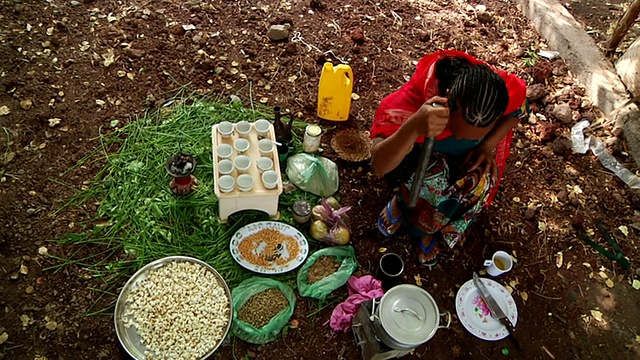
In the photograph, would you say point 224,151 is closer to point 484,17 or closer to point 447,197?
point 447,197

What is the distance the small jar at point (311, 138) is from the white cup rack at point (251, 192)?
26 cm

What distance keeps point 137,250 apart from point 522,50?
126 inches

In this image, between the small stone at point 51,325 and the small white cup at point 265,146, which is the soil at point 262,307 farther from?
the small stone at point 51,325

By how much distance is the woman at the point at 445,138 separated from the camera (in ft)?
6.40

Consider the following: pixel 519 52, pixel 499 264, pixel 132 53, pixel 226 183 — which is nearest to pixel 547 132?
pixel 519 52

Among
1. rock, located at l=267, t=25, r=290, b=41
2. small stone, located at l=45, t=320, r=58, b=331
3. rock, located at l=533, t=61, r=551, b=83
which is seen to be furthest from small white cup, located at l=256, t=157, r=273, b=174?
rock, located at l=533, t=61, r=551, b=83

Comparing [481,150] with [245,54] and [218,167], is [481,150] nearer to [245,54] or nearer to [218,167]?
[218,167]

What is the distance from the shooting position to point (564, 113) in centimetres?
340

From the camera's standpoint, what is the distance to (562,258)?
2.80 m

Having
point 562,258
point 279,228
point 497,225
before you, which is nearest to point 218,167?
point 279,228

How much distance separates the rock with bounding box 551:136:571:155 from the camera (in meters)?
3.24

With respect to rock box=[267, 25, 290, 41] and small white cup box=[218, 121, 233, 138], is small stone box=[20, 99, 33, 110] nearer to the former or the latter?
small white cup box=[218, 121, 233, 138]

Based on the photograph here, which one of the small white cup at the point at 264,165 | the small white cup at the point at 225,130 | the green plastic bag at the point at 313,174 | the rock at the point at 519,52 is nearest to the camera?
the small white cup at the point at 264,165

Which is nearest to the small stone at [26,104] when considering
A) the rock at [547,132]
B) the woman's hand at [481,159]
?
the woman's hand at [481,159]
